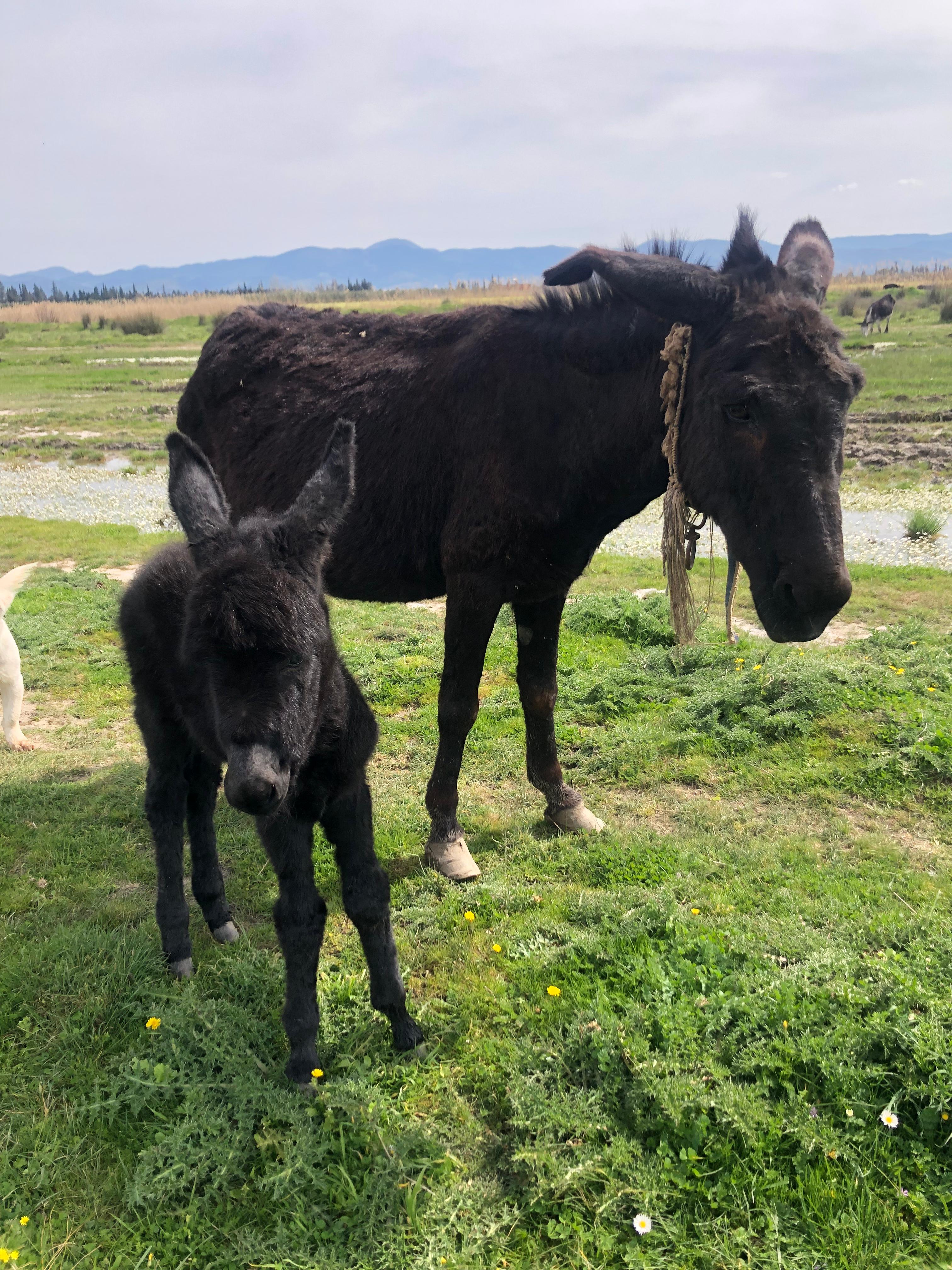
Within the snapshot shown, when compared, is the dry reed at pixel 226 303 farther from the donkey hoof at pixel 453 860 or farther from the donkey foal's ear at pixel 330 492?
the donkey foal's ear at pixel 330 492

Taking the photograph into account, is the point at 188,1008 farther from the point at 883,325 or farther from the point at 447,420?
the point at 883,325

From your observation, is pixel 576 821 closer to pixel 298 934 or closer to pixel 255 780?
pixel 298 934

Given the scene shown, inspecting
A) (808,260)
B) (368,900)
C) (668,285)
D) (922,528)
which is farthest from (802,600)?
(922,528)

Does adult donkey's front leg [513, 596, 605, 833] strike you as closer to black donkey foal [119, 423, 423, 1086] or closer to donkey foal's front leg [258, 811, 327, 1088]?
black donkey foal [119, 423, 423, 1086]

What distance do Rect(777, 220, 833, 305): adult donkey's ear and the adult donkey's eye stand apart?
653 mm

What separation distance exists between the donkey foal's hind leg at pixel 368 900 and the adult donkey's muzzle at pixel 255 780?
757 millimetres

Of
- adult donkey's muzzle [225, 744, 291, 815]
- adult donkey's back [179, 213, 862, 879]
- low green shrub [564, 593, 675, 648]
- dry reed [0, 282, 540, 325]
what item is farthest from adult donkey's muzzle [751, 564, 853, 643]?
dry reed [0, 282, 540, 325]

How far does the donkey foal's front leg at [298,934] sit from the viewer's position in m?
2.99

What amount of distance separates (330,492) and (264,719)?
0.86 m

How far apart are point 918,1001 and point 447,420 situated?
11.0ft

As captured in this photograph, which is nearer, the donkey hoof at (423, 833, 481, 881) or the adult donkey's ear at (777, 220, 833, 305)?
the adult donkey's ear at (777, 220, 833, 305)

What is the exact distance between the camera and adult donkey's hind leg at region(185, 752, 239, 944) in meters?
3.89

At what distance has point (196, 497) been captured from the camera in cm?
283

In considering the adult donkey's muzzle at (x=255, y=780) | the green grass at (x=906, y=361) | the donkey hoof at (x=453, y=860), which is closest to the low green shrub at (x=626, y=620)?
the donkey hoof at (x=453, y=860)
